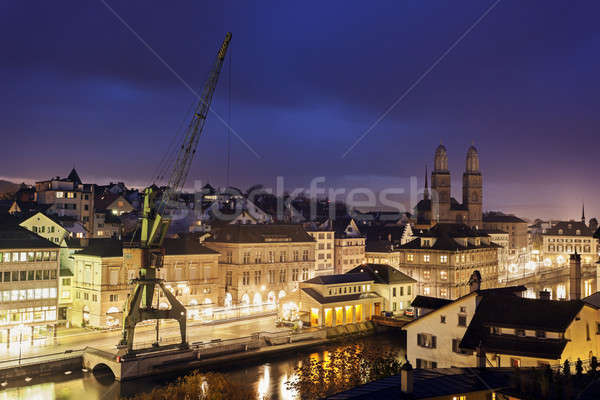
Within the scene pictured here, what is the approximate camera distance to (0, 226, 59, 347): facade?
4900 cm

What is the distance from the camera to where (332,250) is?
9094 cm

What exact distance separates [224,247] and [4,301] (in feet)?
96.2

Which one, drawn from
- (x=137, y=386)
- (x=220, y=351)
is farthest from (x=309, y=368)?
(x=137, y=386)

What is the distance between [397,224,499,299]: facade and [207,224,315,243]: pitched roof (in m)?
15.4

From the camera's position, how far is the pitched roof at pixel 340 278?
204 ft

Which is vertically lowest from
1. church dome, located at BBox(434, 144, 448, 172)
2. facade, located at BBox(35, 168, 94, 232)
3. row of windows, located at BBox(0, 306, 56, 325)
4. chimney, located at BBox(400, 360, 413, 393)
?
row of windows, located at BBox(0, 306, 56, 325)

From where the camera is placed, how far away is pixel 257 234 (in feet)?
246

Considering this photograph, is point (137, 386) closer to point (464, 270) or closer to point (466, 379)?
point (466, 379)

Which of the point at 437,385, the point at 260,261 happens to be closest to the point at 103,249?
the point at 260,261

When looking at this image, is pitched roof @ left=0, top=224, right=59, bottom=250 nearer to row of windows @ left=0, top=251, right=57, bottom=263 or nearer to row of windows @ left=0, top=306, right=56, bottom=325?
row of windows @ left=0, top=251, right=57, bottom=263

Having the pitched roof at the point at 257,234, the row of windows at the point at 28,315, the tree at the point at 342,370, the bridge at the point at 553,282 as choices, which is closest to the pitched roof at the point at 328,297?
the tree at the point at 342,370

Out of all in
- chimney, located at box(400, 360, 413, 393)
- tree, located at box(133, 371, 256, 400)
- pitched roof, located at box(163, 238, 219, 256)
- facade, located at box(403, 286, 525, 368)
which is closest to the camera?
chimney, located at box(400, 360, 413, 393)

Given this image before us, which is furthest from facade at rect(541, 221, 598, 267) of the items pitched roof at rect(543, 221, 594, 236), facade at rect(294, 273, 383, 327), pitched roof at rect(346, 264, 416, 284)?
facade at rect(294, 273, 383, 327)

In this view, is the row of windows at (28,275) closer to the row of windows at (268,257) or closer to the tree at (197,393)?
the tree at (197,393)
